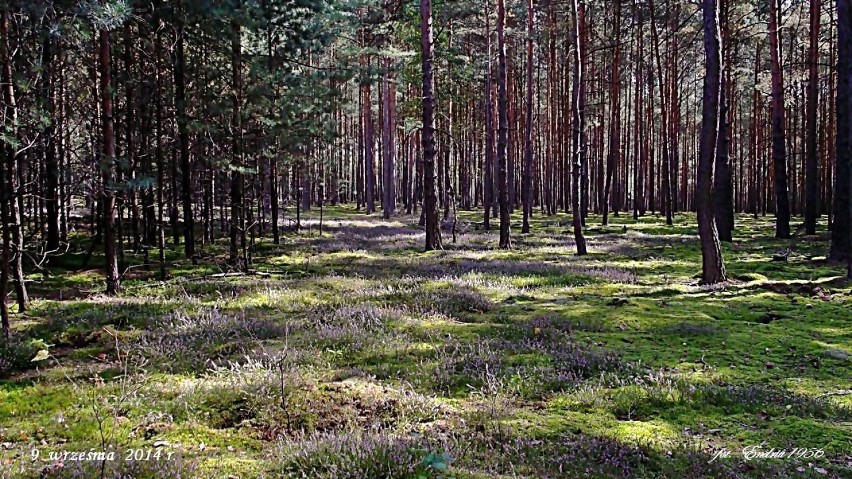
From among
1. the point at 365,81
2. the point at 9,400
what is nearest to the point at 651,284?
the point at 365,81

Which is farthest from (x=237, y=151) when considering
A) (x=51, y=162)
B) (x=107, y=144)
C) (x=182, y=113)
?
(x=51, y=162)

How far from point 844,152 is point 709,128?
6694mm

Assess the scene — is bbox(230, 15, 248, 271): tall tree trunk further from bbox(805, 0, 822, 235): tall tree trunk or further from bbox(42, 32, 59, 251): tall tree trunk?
bbox(805, 0, 822, 235): tall tree trunk

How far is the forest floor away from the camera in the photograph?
4273 millimetres

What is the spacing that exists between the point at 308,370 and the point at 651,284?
899 centimetres

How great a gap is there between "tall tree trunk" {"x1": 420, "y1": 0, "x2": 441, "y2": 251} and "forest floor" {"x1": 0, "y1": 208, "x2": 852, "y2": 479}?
21.3ft

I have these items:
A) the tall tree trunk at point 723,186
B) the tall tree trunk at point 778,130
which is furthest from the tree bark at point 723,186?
the tall tree trunk at point 778,130

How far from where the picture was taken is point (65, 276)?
1343 centimetres

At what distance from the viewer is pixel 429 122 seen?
18.4 metres

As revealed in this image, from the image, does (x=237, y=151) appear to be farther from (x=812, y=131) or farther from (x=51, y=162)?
(x=812, y=131)

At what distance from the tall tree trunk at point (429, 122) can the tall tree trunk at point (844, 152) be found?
37.2 ft

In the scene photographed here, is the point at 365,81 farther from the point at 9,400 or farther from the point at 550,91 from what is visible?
the point at 550,91

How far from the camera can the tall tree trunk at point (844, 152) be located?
14461 mm

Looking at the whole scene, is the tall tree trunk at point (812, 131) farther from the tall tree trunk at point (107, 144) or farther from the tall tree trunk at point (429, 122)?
the tall tree trunk at point (107, 144)
